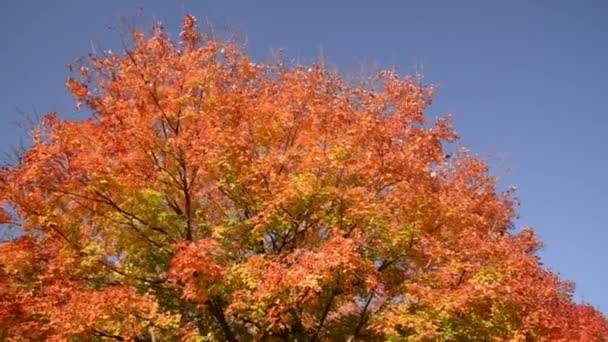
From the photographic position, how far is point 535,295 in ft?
47.9

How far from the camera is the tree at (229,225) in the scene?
1161 centimetres

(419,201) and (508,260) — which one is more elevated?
(419,201)

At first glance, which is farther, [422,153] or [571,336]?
[571,336]

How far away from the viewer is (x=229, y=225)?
12.9m

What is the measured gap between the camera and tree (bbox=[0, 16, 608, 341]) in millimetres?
11609

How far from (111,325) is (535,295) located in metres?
10.4

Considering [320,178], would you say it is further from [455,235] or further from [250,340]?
[250,340]

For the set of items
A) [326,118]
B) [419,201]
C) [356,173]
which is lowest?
[419,201]

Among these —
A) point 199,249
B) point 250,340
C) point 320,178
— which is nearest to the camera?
point 199,249

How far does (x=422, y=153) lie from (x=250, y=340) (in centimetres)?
621

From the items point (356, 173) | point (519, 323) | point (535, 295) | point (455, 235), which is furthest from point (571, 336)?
point (356, 173)

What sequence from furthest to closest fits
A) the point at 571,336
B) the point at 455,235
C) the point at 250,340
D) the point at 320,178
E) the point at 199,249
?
the point at 571,336 < the point at 250,340 < the point at 455,235 < the point at 320,178 < the point at 199,249

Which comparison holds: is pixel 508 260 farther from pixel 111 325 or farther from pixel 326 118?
pixel 111 325

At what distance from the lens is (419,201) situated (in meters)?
12.5
